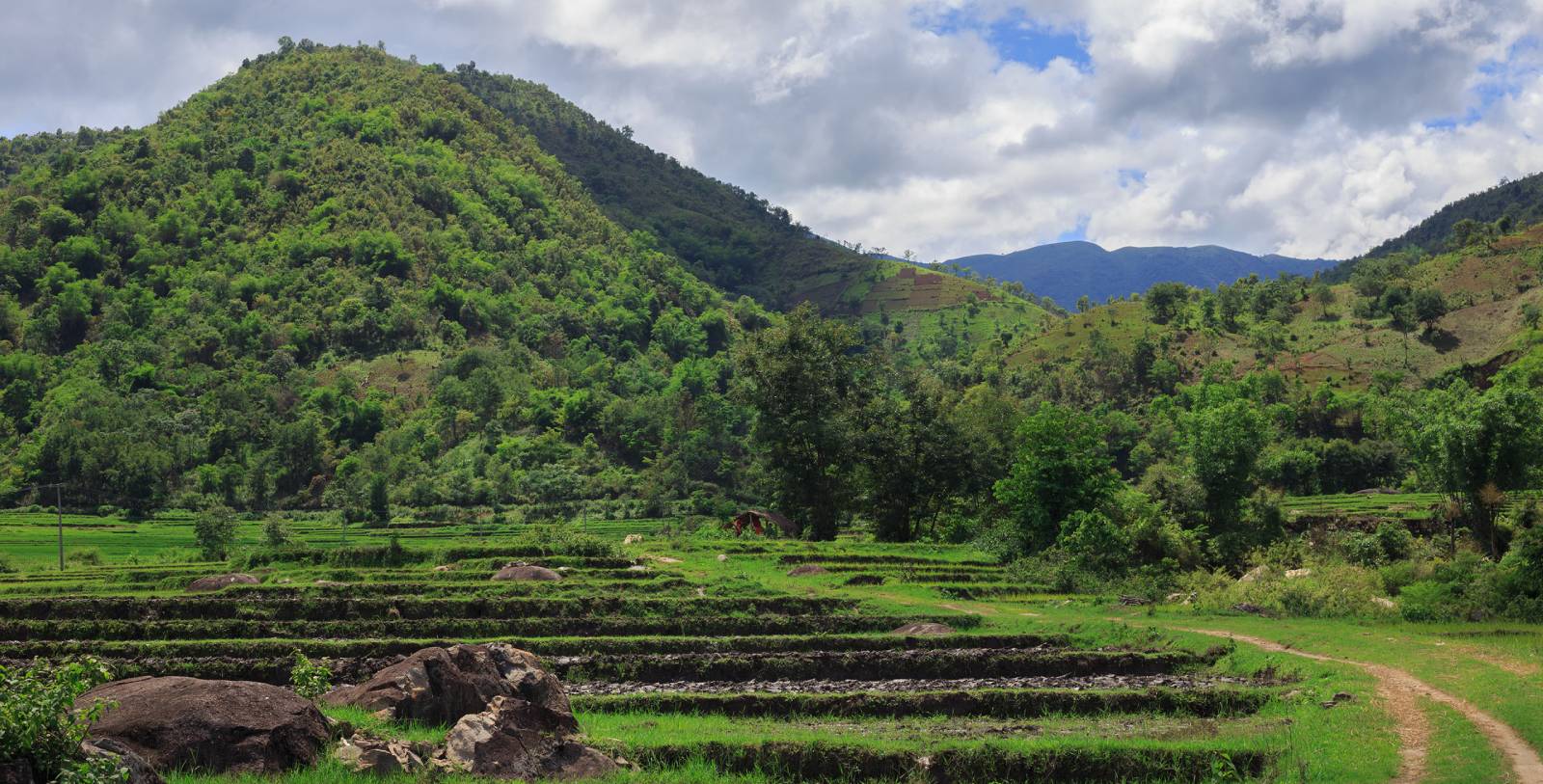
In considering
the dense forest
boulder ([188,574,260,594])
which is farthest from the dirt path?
boulder ([188,574,260,594])

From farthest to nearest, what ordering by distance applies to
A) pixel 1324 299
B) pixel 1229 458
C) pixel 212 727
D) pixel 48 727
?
pixel 1324 299
pixel 1229 458
pixel 212 727
pixel 48 727

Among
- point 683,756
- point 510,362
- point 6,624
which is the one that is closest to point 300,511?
point 510,362

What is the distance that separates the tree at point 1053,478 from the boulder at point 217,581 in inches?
1240

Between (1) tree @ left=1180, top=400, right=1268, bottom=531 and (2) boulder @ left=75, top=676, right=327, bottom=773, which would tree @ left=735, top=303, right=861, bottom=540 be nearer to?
(1) tree @ left=1180, top=400, right=1268, bottom=531

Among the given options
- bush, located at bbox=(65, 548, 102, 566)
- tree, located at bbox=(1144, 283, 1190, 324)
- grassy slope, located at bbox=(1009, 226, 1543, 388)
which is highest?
tree, located at bbox=(1144, 283, 1190, 324)

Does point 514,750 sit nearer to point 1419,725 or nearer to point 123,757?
point 123,757

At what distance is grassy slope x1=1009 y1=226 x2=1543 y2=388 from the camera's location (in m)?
112

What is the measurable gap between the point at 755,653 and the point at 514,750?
12.8 m

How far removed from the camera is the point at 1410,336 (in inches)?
4719

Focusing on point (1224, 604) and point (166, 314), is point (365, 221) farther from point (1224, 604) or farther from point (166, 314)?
point (1224, 604)

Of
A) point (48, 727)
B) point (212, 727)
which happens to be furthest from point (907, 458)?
point (48, 727)

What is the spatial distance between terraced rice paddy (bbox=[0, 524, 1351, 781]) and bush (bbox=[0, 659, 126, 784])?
6.22 meters

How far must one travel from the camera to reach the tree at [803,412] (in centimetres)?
6250

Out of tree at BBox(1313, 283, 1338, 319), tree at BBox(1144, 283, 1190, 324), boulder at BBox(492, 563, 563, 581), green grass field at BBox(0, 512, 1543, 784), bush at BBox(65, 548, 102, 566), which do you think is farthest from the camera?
tree at BBox(1144, 283, 1190, 324)
